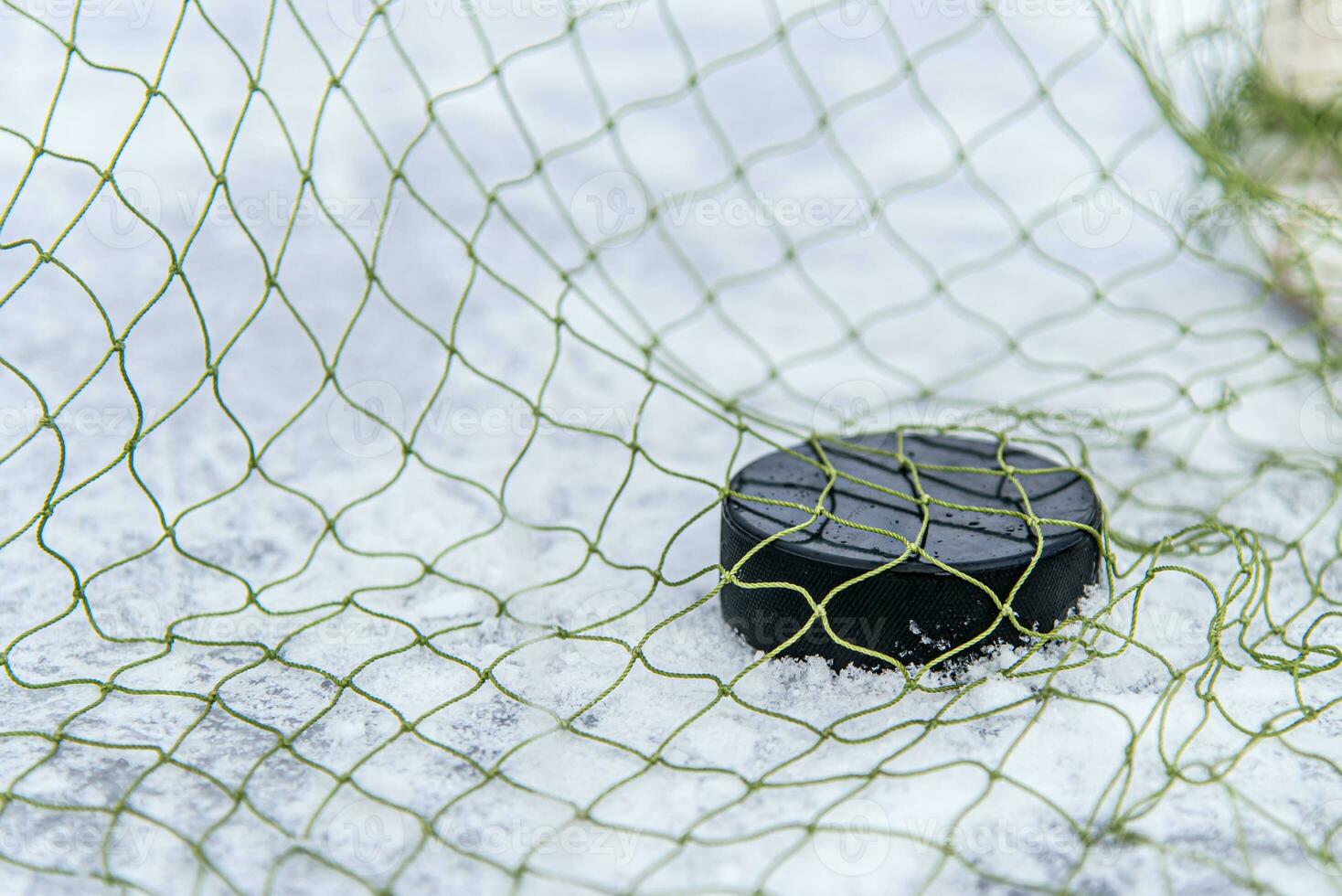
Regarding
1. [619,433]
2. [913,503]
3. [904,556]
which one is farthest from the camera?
[619,433]

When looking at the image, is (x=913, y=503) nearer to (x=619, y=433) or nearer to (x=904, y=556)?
(x=904, y=556)

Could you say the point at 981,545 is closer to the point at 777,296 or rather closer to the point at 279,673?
the point at 279,673

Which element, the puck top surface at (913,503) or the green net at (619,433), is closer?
the green net at (619,433)

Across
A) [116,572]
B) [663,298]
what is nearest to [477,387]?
[663,298]

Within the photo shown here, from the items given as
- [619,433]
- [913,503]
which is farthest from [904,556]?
[619,433]

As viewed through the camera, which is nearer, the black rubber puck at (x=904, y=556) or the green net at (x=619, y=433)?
the green net at (x=619, y=433)

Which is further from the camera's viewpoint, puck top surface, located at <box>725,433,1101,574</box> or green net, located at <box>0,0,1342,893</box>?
puck top surface, located at <box>725,433,1101,574</box>
